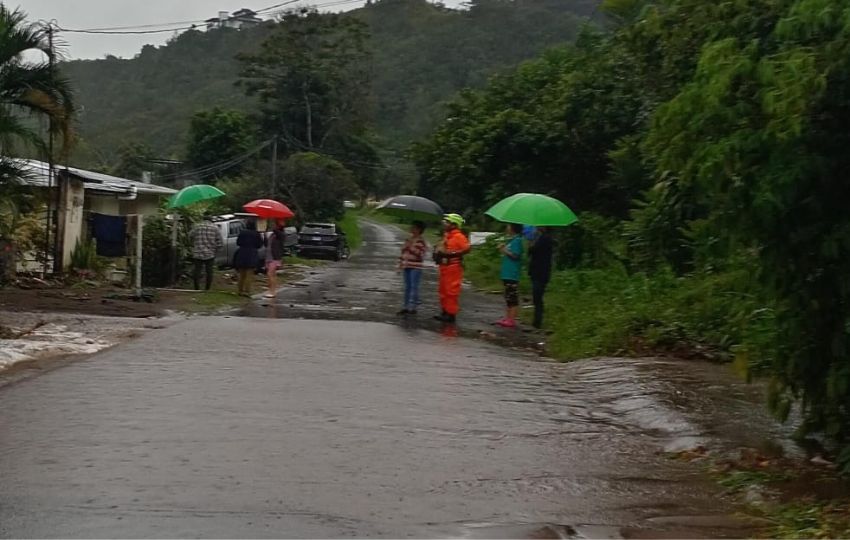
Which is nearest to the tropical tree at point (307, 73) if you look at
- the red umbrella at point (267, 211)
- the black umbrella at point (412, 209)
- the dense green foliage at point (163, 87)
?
the dense green foliage at point (163, 87)

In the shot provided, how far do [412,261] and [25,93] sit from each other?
6244 mm

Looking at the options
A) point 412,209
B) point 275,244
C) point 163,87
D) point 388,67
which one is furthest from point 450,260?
point 163,87

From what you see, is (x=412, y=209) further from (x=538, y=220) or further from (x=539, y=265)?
(x=538, y=220)

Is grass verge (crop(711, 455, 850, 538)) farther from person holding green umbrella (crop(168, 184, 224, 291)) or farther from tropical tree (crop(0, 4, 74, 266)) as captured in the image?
person holding green umbrella (crop(168, 184, 224, 291))

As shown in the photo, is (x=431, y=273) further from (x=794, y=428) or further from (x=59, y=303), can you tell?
(x=794, y=428)

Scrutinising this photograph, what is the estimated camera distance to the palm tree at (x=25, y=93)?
1602 centimetres

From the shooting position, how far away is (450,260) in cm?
1755

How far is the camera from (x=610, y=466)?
8289mm

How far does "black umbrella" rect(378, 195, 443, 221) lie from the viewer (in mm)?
19547

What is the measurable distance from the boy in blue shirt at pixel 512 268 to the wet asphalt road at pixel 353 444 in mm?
3839

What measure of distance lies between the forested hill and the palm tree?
59289mm

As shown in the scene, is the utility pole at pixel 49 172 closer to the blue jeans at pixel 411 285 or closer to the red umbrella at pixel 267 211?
the red umbrella at pixel 267 211

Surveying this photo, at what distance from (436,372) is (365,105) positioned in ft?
192

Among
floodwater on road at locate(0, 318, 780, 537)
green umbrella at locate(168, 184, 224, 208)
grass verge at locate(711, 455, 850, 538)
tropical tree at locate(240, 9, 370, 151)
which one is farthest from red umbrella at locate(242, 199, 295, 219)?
tropical tree at locate(240, 9, 370, 151)
